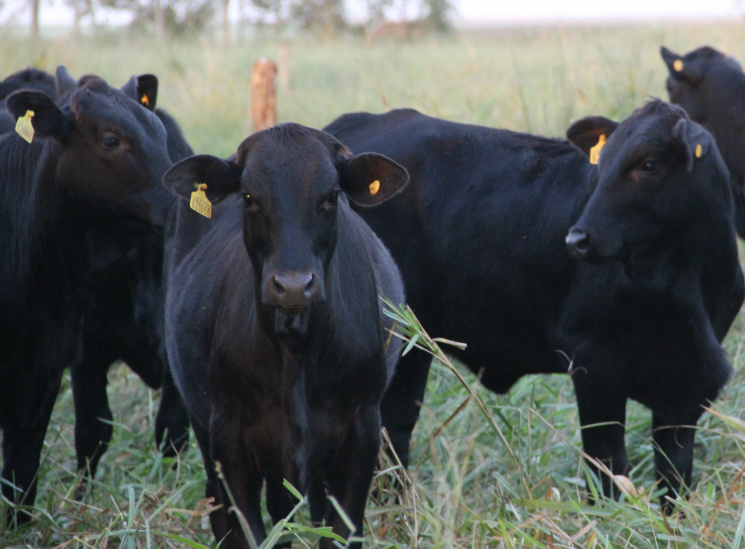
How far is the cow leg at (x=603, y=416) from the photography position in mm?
4031

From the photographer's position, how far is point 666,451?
411cm

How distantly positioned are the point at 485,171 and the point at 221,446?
82.2 inches

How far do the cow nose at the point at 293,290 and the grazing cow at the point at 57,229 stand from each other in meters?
1.39

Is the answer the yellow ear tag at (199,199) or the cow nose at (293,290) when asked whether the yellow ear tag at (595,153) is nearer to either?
the yellow ear tag at (199,199)

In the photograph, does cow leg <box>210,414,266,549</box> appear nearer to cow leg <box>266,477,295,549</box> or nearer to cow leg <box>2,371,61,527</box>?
cow leg <box>266,477,295,549</box>

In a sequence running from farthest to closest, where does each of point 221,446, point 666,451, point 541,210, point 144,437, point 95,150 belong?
point 144,437
point 541,210
point 666,451
point 95,150
point 221,446

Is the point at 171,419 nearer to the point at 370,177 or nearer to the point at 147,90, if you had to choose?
the point at 147,90

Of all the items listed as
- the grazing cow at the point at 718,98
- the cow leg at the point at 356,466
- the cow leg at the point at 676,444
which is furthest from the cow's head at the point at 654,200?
the grazing cow at the point at 718,98

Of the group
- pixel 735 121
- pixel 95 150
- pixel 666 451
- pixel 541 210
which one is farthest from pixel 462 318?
pixel 735 121

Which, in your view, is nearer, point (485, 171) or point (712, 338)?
point (712, 338)

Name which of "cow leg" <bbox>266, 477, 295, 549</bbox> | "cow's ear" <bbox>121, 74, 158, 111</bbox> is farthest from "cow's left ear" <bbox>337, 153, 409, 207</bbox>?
"cow's ear" <bbox>121, 74, 158, 111</bbox>

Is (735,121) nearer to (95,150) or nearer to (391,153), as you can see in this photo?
(391,153)

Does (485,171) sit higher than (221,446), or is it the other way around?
(485,171)

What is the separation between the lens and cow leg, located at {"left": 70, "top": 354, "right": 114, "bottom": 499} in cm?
462
